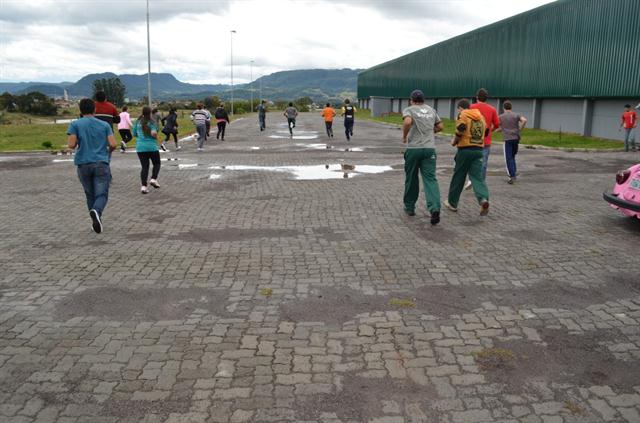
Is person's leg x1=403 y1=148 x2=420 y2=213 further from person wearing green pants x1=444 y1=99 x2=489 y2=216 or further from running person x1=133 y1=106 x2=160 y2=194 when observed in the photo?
running person x1=133 y1=106 x2=160 y2=194

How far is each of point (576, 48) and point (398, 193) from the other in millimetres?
19674

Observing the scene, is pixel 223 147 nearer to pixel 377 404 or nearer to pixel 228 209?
pixel 228 209

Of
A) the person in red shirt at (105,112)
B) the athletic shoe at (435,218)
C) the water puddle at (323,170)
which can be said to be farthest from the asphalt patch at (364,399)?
the person in red shirt at (105,112)

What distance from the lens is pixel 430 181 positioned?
8086 mm

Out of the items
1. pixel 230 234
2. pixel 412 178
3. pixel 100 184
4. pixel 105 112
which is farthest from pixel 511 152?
pixel 105 112

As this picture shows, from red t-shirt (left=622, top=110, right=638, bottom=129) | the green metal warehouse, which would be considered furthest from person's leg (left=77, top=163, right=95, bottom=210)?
the green metal warehouse

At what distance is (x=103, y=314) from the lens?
466cm

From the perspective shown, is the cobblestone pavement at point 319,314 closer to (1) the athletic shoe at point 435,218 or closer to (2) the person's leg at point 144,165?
(1) the athletic shoe at point 435,218

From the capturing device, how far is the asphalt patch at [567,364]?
355 cm

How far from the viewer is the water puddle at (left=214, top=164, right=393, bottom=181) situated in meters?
13.0

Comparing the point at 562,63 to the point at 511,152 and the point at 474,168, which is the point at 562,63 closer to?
the point at 511,152

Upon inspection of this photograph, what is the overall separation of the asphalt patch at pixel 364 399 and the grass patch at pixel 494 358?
52 centimetres

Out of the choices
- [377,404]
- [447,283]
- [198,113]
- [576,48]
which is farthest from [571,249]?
[576,48]

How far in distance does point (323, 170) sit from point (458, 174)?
589 centimetres
